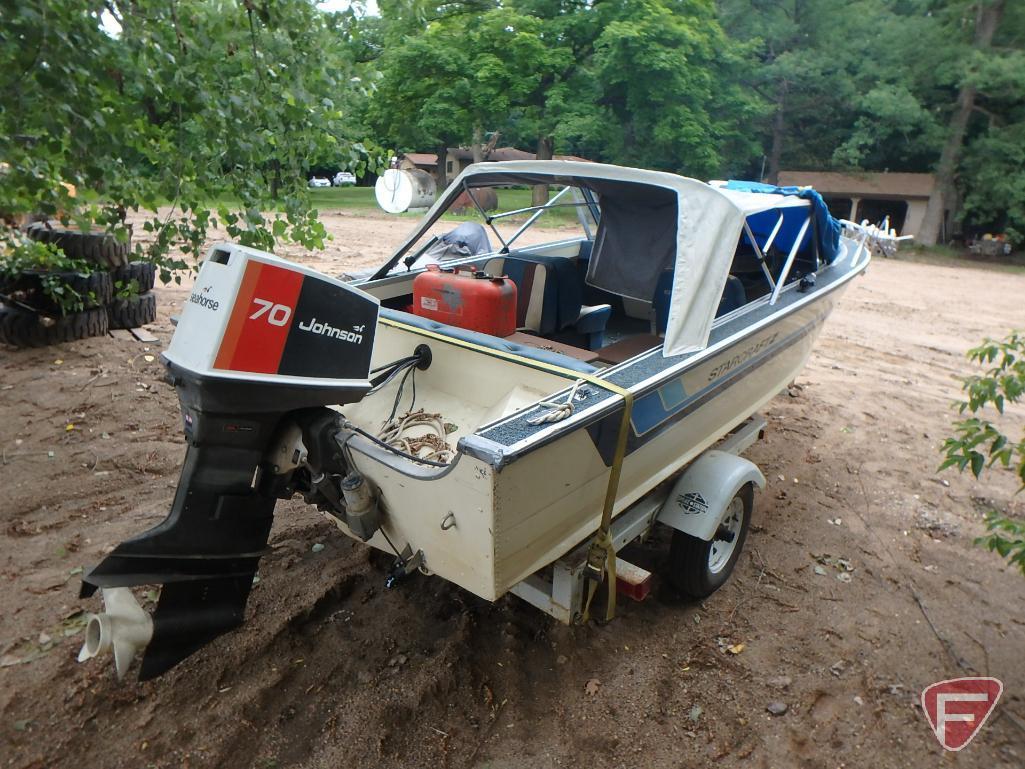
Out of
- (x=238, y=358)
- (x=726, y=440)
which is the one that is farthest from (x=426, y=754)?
(x=726, y=440)

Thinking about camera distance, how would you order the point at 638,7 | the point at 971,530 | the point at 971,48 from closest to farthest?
the point at 971,530, the point at 971,48, the point at 638,7

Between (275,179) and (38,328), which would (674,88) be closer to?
(275,179)

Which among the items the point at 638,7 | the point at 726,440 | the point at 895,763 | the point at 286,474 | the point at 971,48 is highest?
the point at 638,7

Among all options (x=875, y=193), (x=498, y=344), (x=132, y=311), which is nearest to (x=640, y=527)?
(x=498, y=344)

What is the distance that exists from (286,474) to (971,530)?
3.75m

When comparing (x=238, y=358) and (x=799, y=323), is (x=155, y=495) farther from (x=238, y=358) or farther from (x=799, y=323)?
(x=799, y=323)

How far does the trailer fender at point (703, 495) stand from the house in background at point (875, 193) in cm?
1911

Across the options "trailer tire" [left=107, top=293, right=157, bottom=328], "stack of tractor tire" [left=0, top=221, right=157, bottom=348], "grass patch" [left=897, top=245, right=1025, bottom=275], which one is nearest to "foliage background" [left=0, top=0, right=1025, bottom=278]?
"grass patch" [left=897, top=245, right=1025, bottom=275]

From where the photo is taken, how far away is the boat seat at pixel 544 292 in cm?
373

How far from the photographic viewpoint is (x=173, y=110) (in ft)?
11.4

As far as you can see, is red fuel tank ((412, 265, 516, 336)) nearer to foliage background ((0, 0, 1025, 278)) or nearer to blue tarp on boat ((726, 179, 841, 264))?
blue tarp on boat ((726, 179, 841, 264))

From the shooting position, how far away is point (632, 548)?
3.35 metres

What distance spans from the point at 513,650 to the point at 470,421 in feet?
3.11

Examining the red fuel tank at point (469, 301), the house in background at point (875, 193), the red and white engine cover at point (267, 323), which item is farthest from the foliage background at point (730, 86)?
the red and white engine cover at point (267, 323)
